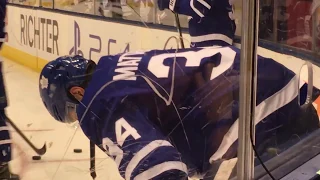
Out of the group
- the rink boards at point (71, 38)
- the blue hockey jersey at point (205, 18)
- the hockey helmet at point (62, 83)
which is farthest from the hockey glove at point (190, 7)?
the hockey helmet at point (62, 83)

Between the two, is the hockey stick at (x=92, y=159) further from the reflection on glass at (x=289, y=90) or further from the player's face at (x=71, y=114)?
the reflection on glass at (x=289, y=90)

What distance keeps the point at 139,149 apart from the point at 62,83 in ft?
0.60

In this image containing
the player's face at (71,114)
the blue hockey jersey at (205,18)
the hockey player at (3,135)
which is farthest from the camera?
the blue hockey jersey at (205,18)

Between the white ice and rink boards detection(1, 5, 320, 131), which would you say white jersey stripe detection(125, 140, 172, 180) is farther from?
rink boards detection(1, 5, 320, 131)

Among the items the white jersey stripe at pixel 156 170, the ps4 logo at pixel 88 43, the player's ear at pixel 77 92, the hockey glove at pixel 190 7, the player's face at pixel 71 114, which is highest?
the hockey glove at pixel 190 7

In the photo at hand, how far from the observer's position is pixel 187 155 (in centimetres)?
84

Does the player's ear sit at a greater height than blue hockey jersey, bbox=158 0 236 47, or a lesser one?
lesser

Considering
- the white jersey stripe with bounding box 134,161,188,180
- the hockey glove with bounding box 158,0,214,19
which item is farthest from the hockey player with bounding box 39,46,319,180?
the hockey glove with bounding box 158,0,214,19

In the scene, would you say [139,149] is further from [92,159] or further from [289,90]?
[289,90]

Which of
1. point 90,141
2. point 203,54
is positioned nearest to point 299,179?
point 203,54

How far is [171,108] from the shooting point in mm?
836

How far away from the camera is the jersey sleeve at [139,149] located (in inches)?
29.8

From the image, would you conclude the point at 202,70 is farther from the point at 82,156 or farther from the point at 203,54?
the point at 82,156

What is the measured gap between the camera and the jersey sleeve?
76 centimetres
